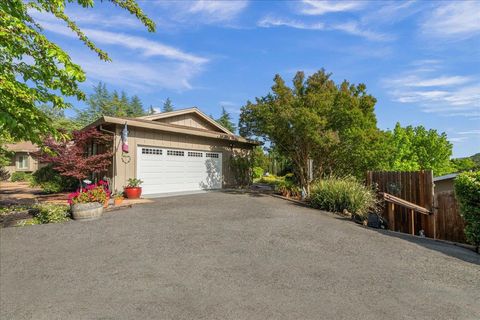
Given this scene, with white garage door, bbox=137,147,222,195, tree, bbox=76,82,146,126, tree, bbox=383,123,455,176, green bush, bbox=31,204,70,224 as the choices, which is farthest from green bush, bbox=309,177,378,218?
tree, bbox=76,82,146,126

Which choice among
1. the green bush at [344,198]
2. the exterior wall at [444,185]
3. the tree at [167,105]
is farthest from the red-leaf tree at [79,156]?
the tree at [167,105]

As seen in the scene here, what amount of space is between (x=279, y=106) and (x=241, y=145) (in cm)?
580

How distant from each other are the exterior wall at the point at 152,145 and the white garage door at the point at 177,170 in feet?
0.86

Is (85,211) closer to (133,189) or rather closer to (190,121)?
(133,189)

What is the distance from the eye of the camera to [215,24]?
962 cm

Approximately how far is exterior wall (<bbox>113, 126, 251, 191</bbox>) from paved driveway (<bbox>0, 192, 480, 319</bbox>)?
4.24 metres

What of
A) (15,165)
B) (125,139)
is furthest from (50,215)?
(15,165)

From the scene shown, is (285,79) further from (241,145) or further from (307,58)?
(241,145)

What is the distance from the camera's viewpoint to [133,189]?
10.4 metres

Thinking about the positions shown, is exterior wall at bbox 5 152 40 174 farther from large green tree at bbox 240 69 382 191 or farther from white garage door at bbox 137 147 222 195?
large green tree at bbox 240 69 382 191

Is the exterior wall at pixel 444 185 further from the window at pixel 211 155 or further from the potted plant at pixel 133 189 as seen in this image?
the potted plant at pixel 133 189

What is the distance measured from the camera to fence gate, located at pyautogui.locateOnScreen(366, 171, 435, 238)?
766 cm

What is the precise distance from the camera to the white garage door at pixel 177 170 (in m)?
11.6

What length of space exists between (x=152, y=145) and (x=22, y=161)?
2330cm
